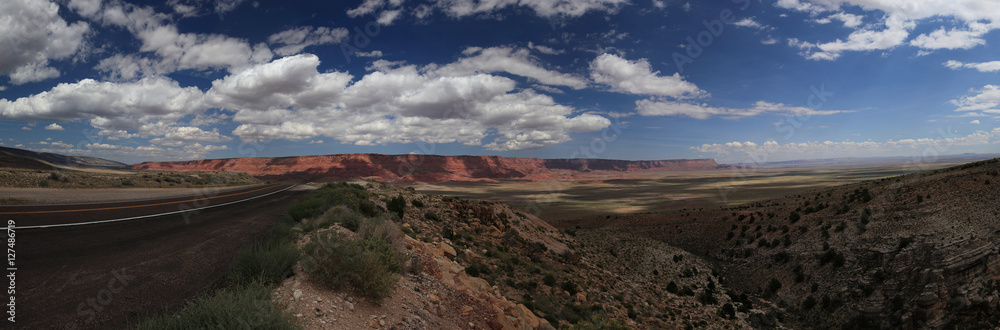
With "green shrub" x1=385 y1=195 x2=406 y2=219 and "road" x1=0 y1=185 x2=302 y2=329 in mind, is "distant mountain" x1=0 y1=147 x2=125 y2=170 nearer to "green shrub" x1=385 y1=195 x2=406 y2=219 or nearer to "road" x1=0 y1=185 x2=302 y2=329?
"road" x1=0 y1=185 x2=302 y2=329

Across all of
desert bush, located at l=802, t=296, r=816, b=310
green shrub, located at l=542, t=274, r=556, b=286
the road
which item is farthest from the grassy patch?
desert bush, located at l=802, t=296, r=816, b=310

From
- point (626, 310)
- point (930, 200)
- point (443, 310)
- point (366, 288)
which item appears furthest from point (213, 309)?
point (930, 200)

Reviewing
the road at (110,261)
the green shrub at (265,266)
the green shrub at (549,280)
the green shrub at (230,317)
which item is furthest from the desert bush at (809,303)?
the road at (110,261)

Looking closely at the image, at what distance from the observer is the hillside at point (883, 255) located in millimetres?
13805

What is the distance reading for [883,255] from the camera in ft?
58.0

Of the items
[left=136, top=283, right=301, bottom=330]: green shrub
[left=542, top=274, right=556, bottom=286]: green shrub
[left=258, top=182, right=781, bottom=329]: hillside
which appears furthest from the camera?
[left=542, top=274, right=556, bottom=286]: green shrub

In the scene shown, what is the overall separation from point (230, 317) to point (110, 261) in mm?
5229

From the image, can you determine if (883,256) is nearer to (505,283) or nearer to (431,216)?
(505,283)

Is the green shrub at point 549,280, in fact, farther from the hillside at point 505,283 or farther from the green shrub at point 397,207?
the green shrub at point 397,207

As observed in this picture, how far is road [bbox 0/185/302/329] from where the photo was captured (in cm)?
474

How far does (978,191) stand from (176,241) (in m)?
34.1

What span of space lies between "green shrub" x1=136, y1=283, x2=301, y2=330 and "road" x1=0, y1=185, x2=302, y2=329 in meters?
0.86

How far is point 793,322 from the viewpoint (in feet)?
57.7

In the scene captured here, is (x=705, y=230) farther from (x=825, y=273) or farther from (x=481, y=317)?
(x=481, y=317)
